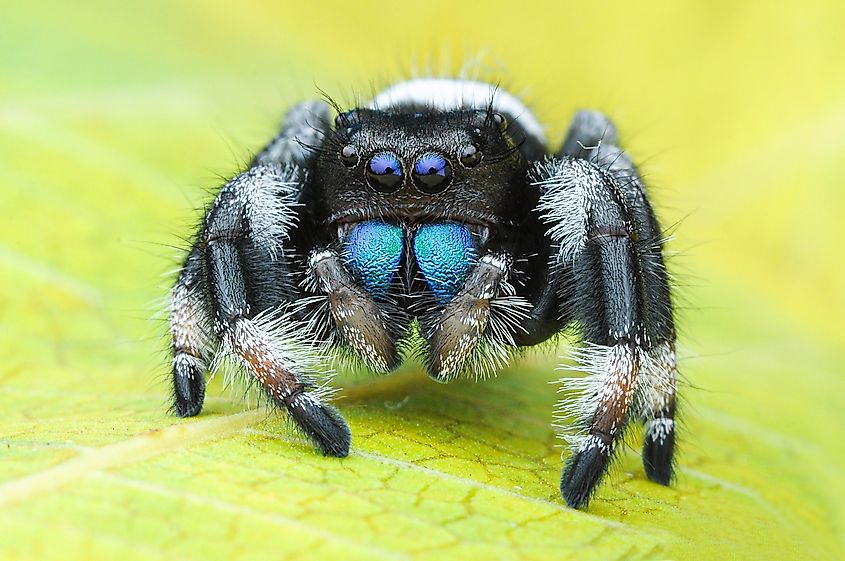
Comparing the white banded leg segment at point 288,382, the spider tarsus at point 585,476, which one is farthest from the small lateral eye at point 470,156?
the spider tarsus at point 585,476

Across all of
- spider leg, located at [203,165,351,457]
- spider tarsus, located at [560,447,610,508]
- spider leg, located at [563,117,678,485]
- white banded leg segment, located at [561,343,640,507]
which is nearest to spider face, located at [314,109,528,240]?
spider leg, located at [203,165,351,457]

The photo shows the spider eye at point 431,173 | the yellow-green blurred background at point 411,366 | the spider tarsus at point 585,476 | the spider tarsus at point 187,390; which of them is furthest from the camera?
the spider tarsus at point 187,390

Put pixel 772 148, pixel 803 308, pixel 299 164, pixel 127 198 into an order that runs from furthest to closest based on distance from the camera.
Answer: pixel 772 148 < pixel 803 308 < pixel 127 198 < pixel 299 164

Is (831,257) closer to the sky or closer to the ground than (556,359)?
closer to the sky

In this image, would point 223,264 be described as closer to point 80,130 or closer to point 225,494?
point 225,494

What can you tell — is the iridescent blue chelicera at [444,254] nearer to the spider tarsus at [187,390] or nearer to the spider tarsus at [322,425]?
the spider tarsus at [322,425]

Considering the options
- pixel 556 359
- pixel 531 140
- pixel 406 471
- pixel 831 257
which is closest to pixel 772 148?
pixel 831 257

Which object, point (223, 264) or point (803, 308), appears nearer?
point (223, 264)
